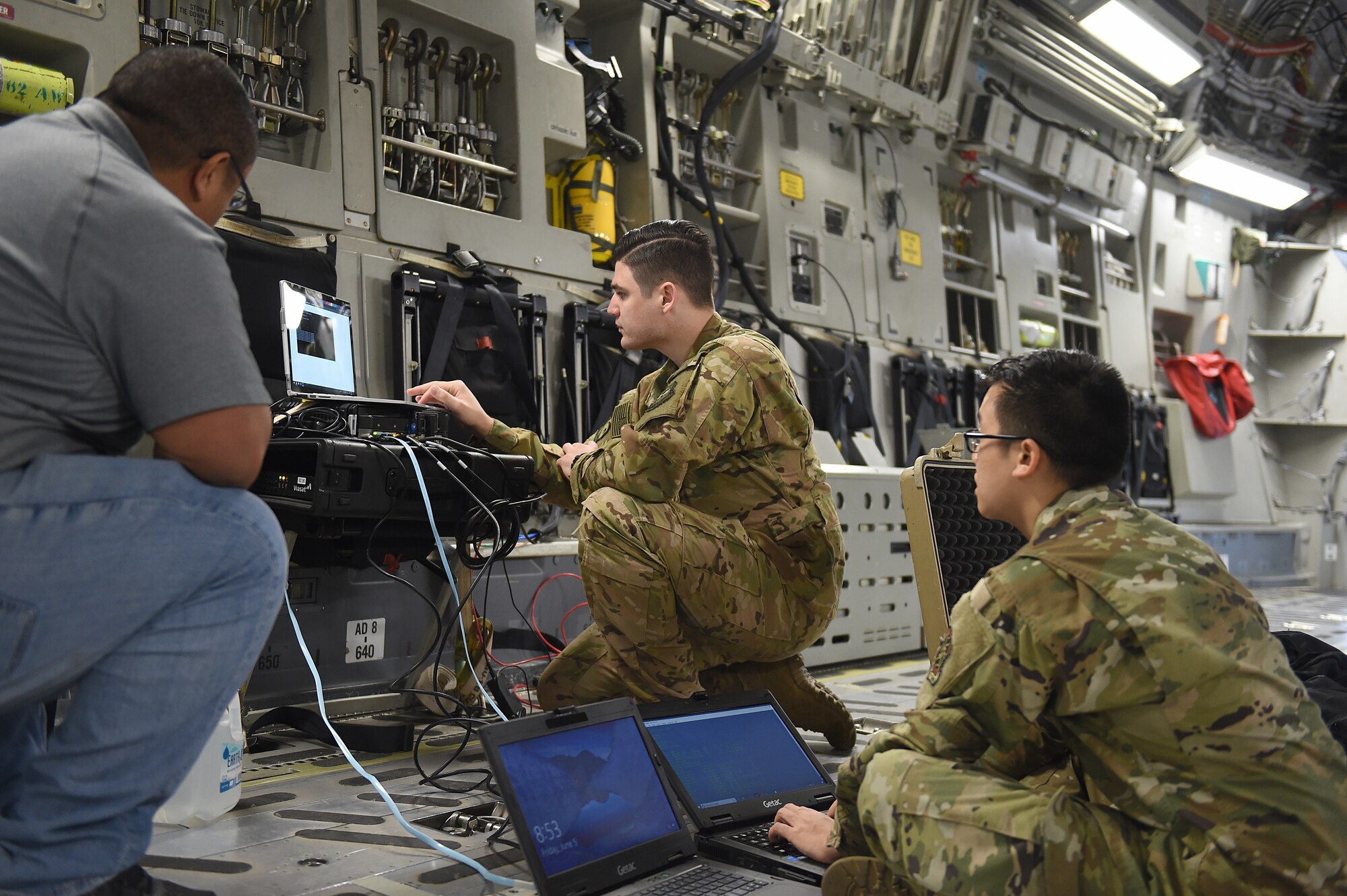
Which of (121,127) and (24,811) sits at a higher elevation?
(121,127)

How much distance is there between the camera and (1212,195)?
9766 mm

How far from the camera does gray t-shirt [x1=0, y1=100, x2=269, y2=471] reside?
1226 millimetres

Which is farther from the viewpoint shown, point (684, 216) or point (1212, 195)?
point (1212, 195)

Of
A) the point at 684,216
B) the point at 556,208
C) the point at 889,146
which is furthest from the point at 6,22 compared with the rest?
the point at 889,146

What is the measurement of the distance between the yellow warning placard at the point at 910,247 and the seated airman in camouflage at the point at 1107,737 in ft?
17.1

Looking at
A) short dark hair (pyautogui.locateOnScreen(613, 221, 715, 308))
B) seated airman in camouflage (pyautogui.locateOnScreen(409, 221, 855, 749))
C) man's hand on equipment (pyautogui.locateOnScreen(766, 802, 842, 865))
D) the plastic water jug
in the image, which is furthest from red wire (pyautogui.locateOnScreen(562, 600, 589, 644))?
man's hand on equipment (pyautogui.locateOnScreen(766, 802, 842, 865))

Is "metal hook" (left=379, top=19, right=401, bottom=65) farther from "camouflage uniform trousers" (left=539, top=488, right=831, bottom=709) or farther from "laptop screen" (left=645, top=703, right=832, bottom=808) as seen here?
"laptop screen" (left=645, top=703, right=832, bottom=808)

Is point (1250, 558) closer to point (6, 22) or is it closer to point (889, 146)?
point (889, 146)

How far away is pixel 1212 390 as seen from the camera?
8.91 meters

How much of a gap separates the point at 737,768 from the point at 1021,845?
0.86m

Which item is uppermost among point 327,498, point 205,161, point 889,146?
point 889,146

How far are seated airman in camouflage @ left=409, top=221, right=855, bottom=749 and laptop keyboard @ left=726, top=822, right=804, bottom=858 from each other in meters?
0.66

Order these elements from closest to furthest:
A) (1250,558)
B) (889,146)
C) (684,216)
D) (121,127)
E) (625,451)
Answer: (121,127) → (625,451) → (684,216) → (889,146) → (1250,558)

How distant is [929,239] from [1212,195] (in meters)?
4.75
